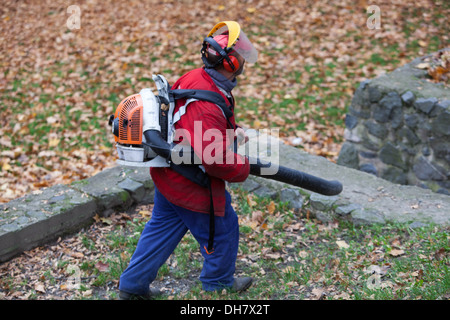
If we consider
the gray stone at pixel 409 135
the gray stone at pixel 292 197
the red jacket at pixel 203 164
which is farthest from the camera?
the gray stone at pixel 409 135

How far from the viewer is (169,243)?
360 centimetres

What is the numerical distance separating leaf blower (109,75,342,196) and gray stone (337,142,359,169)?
4.00 m

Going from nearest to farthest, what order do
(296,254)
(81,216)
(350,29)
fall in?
(296,254)
(81,216)
(350,29)

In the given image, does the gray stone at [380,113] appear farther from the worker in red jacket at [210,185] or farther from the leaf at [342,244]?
the worker in red jacket at [210,185]

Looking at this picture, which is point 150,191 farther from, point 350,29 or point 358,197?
point 350,29

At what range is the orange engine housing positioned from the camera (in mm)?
3076

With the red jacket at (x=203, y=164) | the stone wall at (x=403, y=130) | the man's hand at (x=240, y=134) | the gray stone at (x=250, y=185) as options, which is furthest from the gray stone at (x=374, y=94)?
the red jacket at (x=203, y=164)

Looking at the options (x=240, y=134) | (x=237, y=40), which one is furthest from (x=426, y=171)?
(x=237, y=40)

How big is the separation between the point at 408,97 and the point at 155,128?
4.16m

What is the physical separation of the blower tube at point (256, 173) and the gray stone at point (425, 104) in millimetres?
2362

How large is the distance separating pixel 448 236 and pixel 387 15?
7.45 meters

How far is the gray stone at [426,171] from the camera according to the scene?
5844mm

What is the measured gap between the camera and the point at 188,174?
3.25 metres

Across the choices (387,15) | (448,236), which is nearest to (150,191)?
(448,236)
